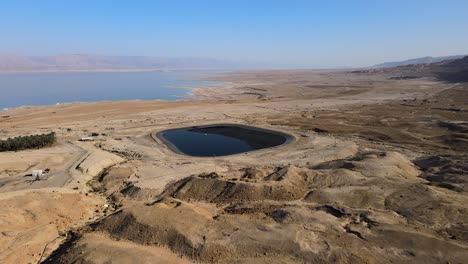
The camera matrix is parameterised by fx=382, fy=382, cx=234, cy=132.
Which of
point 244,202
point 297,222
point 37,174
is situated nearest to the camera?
point 297,222

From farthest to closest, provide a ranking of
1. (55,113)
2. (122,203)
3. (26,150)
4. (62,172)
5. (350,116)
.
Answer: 1. (55,113)
2. (350,116)
3. (26,150)
4. (62,172)
5. (122,203)

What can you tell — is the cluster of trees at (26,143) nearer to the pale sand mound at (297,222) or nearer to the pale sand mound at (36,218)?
the pale sand mound at (36,218)

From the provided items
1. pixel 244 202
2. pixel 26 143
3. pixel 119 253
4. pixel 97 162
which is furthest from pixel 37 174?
pixel 244 202

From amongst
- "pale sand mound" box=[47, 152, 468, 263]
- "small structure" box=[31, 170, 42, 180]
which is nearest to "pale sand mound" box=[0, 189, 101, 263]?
"pale sand mound" box=[47, 152, 468, 263]

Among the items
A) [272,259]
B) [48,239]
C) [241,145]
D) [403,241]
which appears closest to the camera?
[272,259]

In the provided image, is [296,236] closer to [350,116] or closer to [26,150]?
[26,150]

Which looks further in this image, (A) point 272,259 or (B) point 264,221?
(B) point 264,221

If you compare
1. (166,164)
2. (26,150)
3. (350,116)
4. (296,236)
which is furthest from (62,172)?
(350,116)

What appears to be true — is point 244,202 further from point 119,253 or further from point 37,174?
point 37,174
